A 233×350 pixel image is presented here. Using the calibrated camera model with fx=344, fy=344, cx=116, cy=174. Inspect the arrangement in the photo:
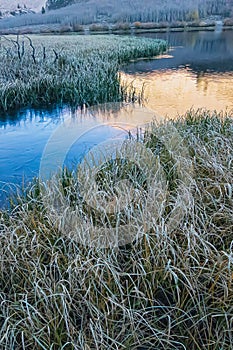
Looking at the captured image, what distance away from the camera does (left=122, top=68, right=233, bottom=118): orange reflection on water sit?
25.3 ft

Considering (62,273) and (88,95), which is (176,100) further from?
(62,273)

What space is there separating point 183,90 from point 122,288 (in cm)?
795

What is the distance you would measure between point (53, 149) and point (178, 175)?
281 centimetres

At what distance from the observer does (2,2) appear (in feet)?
287

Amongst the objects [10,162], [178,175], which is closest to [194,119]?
[178,175]

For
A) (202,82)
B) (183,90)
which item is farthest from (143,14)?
(183,90)

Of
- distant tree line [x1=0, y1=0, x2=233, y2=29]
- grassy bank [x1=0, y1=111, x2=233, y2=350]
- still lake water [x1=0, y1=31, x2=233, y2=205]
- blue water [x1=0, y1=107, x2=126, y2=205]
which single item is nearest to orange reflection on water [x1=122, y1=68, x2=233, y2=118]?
still lake water [x1=0, y1=31, x2=233, y2=205]

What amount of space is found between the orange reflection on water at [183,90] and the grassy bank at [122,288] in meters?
4.19

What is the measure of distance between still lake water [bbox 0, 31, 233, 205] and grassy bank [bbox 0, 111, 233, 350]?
125 centimetres

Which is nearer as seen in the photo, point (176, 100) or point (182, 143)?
point (182, 143)

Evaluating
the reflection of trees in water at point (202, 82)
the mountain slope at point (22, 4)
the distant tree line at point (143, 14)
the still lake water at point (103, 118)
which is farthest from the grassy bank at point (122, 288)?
the mountain slope at point (22, 4)

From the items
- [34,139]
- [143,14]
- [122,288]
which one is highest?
[143,14]

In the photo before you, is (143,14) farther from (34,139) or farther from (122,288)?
(122,288)

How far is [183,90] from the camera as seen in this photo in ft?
30.6
